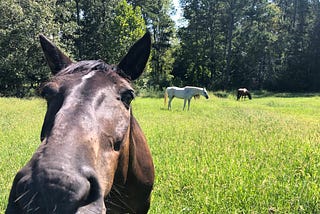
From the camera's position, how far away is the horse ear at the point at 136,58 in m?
2.54

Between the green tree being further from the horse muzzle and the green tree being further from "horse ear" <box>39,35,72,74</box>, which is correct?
the horse muzzle

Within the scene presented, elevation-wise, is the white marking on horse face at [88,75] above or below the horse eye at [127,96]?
above

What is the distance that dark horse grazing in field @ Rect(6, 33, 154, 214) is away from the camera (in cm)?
142

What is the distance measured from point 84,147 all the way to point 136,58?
3.75ft

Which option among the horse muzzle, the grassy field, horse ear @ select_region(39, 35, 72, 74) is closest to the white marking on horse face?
horse ear @ select_region(39, 35, 72, 74)

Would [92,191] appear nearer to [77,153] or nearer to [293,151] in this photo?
[77,153]

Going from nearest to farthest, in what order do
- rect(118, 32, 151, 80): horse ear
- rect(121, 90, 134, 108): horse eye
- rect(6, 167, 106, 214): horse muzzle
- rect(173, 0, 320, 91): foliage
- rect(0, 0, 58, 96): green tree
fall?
rect(6, 167, 106, 214): horse muzzle
rect(121, 90, 134, 108): horse eye
rect(118, 32, 151, 80): horse ear
rect(0, 0, 58, 96): green tree
rect(173, 0, 320, 91): foliage

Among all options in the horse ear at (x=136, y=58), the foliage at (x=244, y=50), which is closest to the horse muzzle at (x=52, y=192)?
the horse ear at (x=136, y=58)

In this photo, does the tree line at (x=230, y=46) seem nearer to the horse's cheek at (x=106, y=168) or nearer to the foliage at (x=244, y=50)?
the foliage at (x=244, y=50)

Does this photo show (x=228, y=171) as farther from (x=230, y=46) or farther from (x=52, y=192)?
(x=230, y=46)

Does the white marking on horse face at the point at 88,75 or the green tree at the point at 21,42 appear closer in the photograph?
the white marking on horse face at the point at 88,75

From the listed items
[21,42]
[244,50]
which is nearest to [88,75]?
[21,42]

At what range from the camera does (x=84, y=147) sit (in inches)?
65.0

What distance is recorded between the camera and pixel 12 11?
25531 mm
